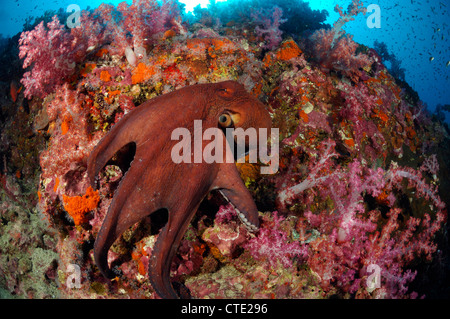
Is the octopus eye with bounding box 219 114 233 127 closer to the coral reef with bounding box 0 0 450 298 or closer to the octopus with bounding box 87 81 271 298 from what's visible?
the octopus with bounding box 87 81 271 298

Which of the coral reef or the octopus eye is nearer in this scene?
the octopus eye

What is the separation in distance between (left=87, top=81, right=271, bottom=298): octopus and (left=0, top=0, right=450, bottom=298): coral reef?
1.75 feet

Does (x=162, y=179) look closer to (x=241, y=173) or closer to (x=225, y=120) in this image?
(x=225, y=120)

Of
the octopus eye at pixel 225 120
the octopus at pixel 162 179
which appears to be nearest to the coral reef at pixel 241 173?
the octopus at pixel 162 179

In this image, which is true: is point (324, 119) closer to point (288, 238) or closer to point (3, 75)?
point (288, 238)

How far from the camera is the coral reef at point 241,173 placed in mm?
2605

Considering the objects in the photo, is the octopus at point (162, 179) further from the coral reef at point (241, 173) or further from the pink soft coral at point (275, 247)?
the pink soft coral at point (275, 247)

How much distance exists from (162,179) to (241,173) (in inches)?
54.7

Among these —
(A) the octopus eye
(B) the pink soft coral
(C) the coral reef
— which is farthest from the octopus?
(B) the pink soft coral

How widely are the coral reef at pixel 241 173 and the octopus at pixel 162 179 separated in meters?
0.53

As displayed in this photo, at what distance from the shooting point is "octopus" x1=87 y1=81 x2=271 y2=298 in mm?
1678

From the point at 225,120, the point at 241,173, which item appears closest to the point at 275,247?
the point at 241,173

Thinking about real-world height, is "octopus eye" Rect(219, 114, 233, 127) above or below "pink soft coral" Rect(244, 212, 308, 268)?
above

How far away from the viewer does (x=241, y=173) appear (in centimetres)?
298
